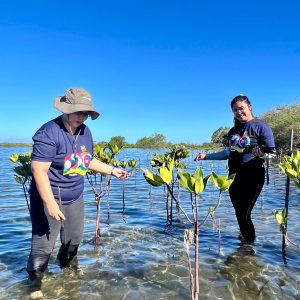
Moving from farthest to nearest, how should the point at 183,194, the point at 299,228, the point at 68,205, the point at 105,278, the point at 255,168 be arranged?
the point at 183,194, the point at 299,228, the point at 255,168, the point at 105,278, the point at 68,205

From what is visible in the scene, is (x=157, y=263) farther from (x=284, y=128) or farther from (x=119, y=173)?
(x=284, y=128)

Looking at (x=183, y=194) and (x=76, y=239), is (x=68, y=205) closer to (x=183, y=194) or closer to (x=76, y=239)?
(x=76, y=239)

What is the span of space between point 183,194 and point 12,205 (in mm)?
5655

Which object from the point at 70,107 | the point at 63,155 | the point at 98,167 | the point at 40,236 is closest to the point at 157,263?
the point at 98,167

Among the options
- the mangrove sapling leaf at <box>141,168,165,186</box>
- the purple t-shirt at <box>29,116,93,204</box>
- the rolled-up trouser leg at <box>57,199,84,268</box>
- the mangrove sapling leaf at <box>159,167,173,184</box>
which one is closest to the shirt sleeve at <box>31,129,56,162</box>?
the purple t-shirt at <box>29,116,93,204</box>

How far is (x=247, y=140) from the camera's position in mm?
4848

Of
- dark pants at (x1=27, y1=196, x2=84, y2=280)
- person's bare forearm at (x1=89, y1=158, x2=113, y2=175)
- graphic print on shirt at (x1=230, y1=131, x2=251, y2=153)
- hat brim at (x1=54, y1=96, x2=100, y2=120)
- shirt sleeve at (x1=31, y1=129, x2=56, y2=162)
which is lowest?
dark pants at (x1=27, y1=196, x2=84, y2=280)

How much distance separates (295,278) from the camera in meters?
4.26

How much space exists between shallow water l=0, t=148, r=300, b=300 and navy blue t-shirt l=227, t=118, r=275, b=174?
1.41 m

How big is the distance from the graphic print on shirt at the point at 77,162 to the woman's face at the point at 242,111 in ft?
7.34

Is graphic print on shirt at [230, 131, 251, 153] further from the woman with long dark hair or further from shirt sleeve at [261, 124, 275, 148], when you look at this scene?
shirt sleeve at [261, 124, 275, 148]

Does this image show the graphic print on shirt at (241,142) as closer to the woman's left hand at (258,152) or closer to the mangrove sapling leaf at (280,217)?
the woman's left hand at (258,152)

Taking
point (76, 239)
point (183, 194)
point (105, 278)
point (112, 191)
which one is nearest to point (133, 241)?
point (105, 278)

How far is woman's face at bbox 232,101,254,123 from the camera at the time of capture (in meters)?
4.84
